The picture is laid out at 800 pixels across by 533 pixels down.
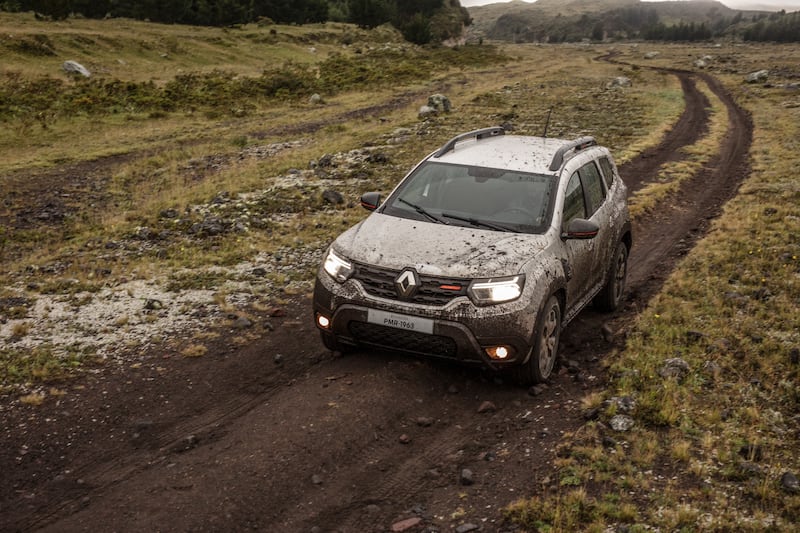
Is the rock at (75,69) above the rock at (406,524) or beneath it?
above

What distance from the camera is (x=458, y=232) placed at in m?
6.36

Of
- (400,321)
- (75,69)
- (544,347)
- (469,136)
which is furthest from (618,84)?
(400,321)

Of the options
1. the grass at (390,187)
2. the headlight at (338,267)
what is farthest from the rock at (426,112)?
the headlight at (338,267)

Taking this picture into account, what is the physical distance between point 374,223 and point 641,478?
3.34 metres

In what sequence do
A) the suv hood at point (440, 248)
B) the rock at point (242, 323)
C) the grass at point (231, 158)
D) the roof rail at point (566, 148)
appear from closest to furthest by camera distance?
the suv hood at point (440, 248) → the roof rail at point (566, 148) → the rock at point (242, 323) → the grass at point (231, 158)

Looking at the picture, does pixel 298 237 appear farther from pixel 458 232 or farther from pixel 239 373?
pixel 458 232

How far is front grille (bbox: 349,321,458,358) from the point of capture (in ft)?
18.9

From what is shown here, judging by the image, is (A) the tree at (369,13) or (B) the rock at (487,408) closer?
(B) the rock at (487,408)

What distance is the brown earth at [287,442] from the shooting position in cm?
466

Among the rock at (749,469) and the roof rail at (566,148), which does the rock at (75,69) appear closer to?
the roof rail at (566,148)

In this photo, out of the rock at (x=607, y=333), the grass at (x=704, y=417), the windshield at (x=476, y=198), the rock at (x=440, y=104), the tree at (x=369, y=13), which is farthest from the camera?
the tree at (x=369, y=13)

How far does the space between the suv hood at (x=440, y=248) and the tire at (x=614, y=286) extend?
2245 mm

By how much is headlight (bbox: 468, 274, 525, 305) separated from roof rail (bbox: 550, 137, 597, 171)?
6.09ft

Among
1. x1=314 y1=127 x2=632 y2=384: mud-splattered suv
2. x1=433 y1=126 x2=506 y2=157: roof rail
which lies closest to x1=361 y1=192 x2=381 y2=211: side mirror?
x1=314 y1=127 x2=632 y2=384: mud-splattered suv
